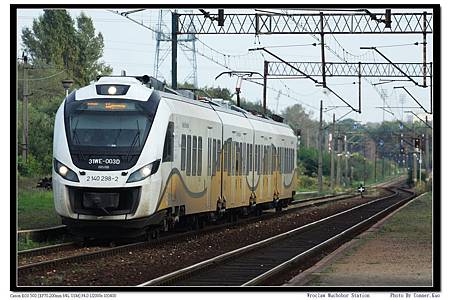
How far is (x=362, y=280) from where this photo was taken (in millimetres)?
16766

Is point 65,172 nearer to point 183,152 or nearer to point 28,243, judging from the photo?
point 28,243

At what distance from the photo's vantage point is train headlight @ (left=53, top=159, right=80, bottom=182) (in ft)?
68.1

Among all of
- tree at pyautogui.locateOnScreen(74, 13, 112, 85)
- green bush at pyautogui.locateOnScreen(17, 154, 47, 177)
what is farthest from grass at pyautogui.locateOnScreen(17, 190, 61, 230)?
tree at pyautogui.locateOnScreen(74, 13, 112, 85)

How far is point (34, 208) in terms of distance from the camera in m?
32.7

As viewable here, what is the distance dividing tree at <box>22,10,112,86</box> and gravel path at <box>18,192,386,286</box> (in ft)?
89.4

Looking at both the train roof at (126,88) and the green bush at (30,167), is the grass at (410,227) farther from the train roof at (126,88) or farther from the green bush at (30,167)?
the green bush at (30,167)

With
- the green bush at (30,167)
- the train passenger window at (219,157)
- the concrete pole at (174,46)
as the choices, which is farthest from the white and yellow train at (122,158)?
the green bush at (30,167)

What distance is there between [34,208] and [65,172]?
12199 millimetres

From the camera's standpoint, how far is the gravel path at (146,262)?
16.5 m

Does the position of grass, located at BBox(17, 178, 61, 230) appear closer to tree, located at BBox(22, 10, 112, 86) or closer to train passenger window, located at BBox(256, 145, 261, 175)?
train passenger window, located at BBox(256, 145, 261, 175)

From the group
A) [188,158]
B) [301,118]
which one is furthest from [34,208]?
[301,118]

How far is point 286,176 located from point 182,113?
59.4 ft

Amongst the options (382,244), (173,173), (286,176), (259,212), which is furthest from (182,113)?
(286,176)

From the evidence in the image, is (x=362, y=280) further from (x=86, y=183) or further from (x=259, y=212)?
(x=259, y=212)
